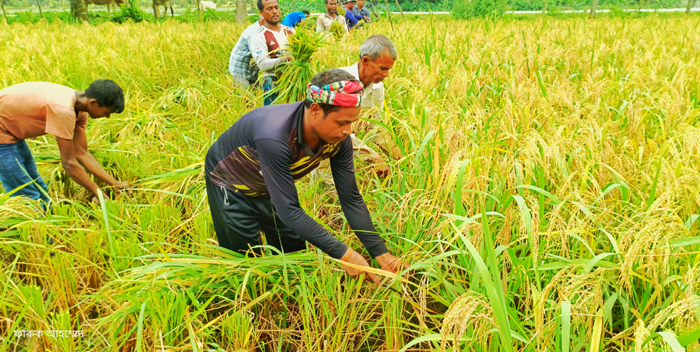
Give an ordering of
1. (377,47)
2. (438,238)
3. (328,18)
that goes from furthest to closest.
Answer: (328,18) → (377,47) → (438,238)

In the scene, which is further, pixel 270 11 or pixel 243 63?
pixel 243 63

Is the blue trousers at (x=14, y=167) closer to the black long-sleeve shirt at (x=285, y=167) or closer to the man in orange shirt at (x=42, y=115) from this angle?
the man in orange shirt at (x=42, y=115)

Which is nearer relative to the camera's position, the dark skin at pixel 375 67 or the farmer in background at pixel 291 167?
the farmer in background at pixel 291 167

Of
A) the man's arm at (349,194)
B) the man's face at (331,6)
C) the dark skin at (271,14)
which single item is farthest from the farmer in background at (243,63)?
the man's arm at (349,194)

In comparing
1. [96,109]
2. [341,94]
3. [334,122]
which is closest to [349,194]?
[334,122]

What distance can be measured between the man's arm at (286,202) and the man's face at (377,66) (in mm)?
1218

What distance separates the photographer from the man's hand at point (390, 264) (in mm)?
1792

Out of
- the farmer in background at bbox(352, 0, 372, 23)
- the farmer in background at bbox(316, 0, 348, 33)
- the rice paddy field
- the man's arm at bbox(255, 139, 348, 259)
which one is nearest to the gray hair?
the rice paddy field

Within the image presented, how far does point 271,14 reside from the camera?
4.30 meters

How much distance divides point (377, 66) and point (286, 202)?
1350 mm

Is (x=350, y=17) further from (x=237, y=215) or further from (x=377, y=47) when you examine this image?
(x=237, y=215)

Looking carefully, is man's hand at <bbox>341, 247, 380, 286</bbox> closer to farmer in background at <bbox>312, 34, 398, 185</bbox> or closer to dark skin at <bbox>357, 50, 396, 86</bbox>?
farmer in background at <bbox>312, 34, 398, 185</bbox>

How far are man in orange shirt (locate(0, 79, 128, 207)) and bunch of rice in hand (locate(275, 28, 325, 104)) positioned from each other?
138 cm

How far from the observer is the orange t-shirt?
8.95 ft
